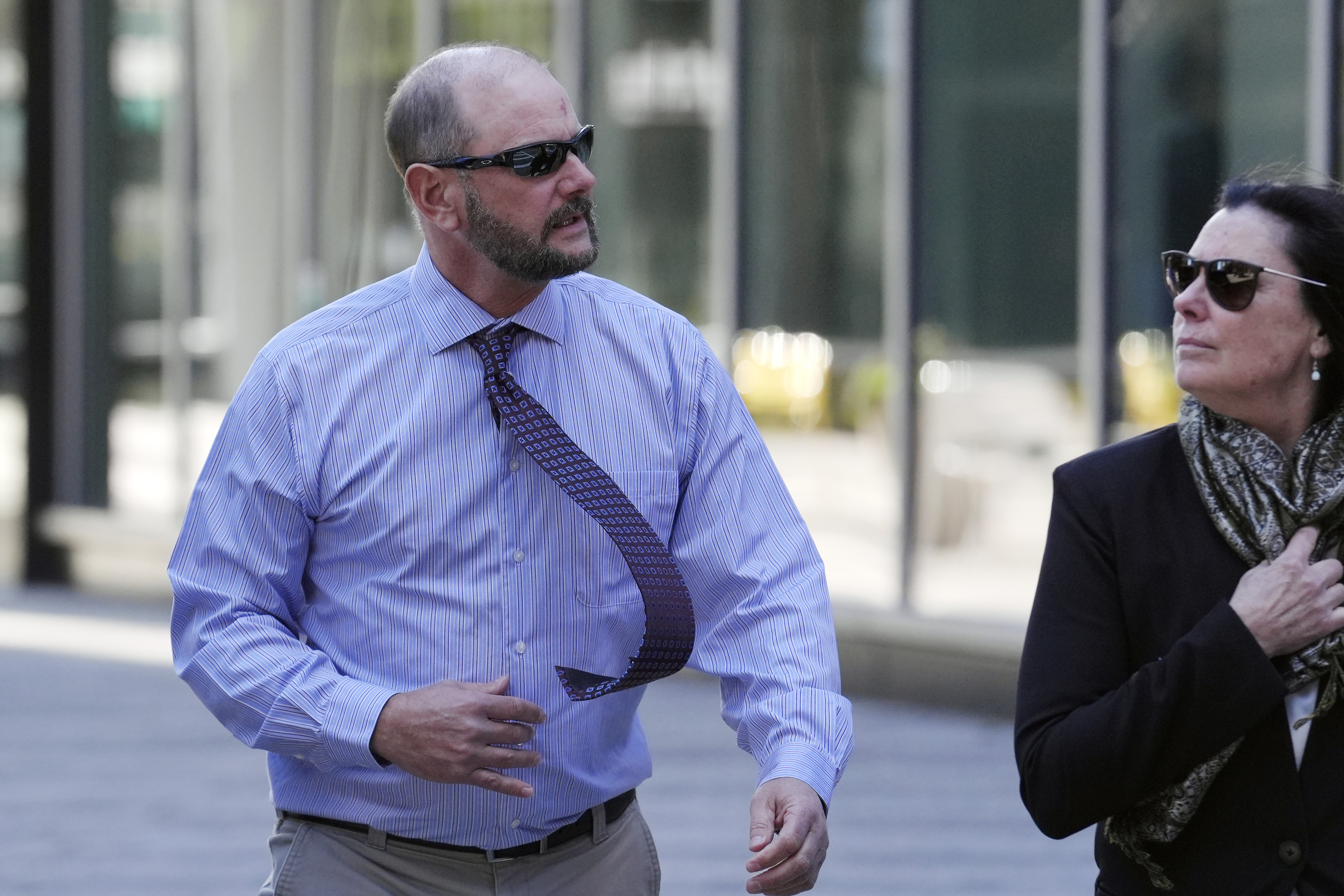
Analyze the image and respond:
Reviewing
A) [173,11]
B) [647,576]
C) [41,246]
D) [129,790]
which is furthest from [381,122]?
[647,576]

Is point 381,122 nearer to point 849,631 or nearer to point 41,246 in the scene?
point 41,246

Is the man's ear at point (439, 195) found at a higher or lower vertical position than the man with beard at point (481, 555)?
higher

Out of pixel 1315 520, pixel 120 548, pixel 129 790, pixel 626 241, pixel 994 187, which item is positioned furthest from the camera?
pixel 120 548

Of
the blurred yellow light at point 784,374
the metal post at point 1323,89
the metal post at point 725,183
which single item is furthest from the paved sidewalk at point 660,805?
the metal post at point 1323,89

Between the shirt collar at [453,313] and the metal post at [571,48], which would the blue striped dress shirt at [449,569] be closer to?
the shirt collar at [453,313]

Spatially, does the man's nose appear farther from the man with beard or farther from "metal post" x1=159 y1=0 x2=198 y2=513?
"metal post" x1=159 y1=0 x2=198 y2=513

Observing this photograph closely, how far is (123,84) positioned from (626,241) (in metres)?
4.39

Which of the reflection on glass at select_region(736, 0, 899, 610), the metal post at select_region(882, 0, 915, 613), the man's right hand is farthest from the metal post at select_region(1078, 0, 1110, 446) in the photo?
the man's right hand

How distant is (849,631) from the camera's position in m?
8.53

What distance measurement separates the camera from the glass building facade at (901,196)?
24.8 ft

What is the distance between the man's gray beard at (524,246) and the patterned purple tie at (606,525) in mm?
109

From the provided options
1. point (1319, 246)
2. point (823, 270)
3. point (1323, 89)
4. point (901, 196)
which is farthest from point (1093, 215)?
point (1319, 246)

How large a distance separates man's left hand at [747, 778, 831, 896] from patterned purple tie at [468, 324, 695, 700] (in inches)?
8.7

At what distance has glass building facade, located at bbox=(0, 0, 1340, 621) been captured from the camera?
7.57 metres
